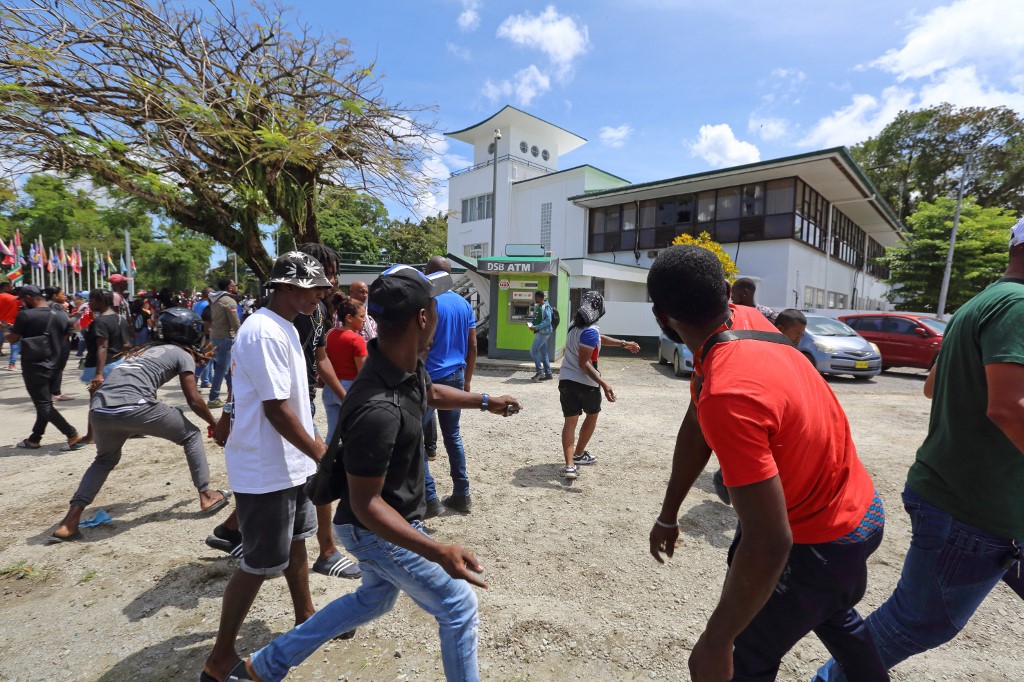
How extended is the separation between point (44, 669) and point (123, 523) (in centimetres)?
171

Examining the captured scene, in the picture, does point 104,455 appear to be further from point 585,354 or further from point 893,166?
point 893,166

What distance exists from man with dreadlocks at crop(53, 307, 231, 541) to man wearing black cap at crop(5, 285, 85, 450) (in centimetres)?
270

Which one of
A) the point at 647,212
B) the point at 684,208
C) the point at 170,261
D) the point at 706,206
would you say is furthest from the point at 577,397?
the point at 170,261

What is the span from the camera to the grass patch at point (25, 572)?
3133mm

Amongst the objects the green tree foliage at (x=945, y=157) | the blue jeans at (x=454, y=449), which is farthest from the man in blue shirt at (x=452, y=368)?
the green tree foliage at (x=945, y=157)

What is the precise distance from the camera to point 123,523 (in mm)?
3887

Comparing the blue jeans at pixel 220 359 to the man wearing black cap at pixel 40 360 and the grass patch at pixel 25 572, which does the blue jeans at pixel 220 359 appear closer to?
the man wearing black cap at pixel 40 360

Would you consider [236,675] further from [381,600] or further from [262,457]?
[262,457]

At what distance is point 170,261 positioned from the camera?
39.1 meters

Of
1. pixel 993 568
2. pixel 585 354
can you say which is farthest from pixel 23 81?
pixel 993 568

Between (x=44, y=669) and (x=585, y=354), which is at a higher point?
(x=585, y=354)

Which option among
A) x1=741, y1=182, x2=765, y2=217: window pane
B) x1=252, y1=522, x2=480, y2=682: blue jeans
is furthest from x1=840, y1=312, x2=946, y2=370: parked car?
x1=252, y1=522, x2=480, y2=682: blue jeans

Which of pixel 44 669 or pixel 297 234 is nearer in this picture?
pixel 44 669

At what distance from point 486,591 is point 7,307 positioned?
37.7 feet
